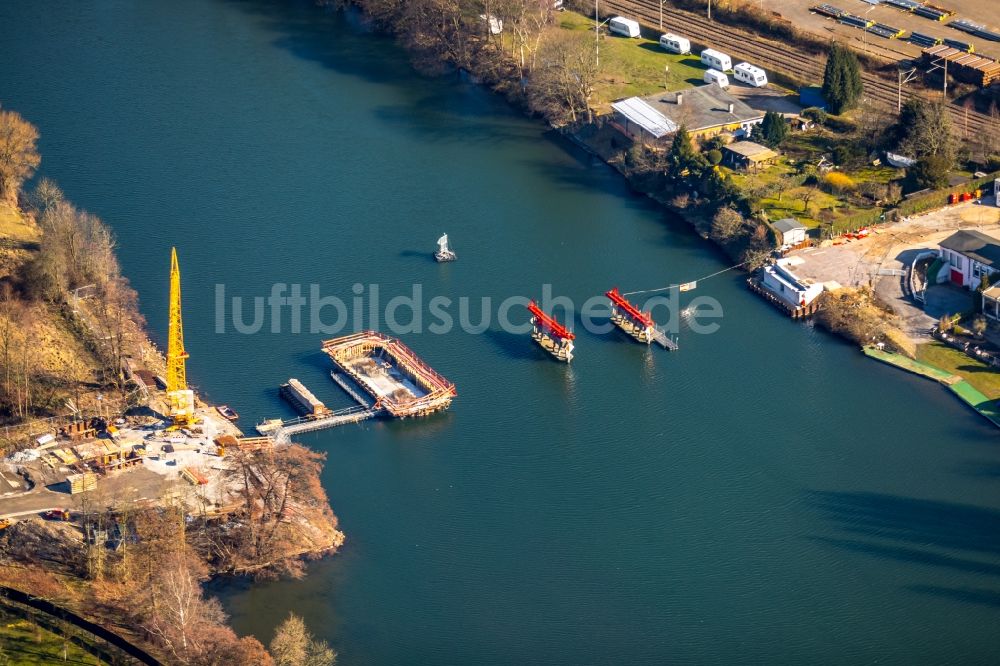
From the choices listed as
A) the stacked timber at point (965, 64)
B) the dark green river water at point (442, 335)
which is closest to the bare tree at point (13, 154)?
the dark green river water at point (442, 335)

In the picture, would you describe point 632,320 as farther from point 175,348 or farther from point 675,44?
point 675,44

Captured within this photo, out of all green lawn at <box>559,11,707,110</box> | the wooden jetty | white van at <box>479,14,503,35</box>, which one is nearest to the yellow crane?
the wooden jetty

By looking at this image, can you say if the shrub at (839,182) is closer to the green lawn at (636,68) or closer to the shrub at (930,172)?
the shrub at (930,172)

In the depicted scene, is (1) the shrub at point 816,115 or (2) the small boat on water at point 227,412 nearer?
(2) the small boat on water at point 227,412

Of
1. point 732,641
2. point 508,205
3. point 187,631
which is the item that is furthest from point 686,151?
point 187,631

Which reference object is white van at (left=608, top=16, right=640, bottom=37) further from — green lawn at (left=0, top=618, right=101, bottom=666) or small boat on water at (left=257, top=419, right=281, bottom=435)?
green lawn at (left=0, top=618, right=101, bottom=666)

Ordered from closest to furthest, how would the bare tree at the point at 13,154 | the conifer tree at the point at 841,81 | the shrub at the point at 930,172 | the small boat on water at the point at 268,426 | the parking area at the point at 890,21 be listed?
the small boat on water at the point at 268,426 < the shrub at the point at 930,172 < the bare tree at the point at 13,154 < the conifer tree at the point at 841,81 < the parking area at the point at 890,21

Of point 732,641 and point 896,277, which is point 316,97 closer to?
point 896,277

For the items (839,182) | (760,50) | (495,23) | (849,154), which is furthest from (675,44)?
(839,182)
